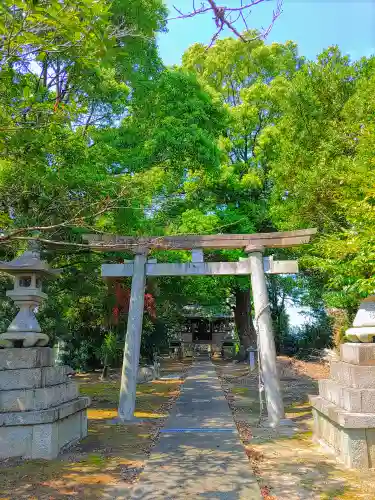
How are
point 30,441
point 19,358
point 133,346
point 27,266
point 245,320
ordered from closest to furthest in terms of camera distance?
point 30,441
point 19,358
point 27,266
point 133,346
point 245,320

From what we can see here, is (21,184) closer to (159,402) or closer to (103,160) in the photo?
(103,160)

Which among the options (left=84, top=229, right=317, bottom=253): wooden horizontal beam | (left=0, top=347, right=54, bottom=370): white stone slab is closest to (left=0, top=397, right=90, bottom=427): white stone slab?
(left=0, top=347, right=54, bottom=370): white stone slab

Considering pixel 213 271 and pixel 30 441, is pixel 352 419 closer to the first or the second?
pixel 30 441

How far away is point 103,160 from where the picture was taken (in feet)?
30.1

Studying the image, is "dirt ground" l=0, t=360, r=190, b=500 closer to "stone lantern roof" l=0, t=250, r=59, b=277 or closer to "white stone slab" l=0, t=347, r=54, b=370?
"white stone slab" l=0, t=347, r=54, b=370

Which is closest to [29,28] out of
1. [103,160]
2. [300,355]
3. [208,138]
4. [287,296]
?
[103,160]

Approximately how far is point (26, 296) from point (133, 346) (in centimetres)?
261

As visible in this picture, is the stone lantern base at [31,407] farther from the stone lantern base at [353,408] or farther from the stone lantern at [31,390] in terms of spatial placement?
the stone lantern base at [353,408]

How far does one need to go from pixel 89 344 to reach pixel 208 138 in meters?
10.5

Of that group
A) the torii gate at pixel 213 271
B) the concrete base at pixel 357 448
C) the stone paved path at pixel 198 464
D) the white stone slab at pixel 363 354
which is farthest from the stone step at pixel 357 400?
the torii gate at pixel 213 271

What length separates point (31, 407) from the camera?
5977 mm

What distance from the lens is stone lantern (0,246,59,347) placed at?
6.59 m

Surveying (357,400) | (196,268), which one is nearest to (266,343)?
(196,268)

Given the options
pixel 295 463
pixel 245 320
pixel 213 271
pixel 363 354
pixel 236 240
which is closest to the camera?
pixel 363 354
